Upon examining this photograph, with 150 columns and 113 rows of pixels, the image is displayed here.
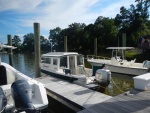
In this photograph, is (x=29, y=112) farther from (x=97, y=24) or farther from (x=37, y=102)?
(x=97, y=24)

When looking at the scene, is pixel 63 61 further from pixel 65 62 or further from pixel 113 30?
pixel 113 30

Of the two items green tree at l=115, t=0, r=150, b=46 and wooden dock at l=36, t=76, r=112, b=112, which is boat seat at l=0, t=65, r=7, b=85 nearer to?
wooden dock at l=36, t=76, r=112, b=112

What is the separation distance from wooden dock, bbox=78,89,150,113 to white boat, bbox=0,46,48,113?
1.80 meters

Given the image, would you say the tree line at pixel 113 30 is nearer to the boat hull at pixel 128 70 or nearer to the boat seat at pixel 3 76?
the boat hull at pixel 128 70

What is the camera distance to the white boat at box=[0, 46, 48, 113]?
529 centimetres

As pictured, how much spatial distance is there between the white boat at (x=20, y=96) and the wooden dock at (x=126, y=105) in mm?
1801

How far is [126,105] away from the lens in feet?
18.4

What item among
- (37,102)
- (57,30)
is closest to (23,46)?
(57,30)

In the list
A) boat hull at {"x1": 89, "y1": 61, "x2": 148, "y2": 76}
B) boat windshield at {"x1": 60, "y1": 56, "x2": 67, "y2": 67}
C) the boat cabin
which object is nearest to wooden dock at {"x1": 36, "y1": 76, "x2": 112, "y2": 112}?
the boat cabin

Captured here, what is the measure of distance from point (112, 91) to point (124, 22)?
1411 inches

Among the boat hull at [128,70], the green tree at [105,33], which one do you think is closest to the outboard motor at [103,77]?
the boat hull at [128,70]

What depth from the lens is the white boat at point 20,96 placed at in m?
5.29

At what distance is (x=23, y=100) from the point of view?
5.43m

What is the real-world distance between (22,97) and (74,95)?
3.35 meters
